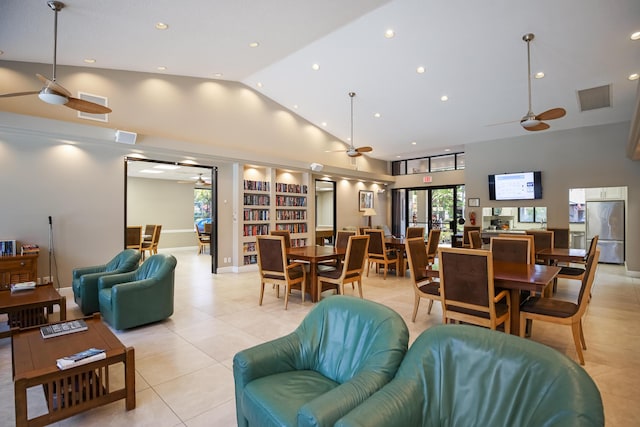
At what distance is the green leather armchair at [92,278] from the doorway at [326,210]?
5828 mm

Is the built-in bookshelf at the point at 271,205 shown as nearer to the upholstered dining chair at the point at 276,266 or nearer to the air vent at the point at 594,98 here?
the upholstered dining chair at the point at 276,266

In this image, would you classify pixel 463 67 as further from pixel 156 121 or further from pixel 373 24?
pixel 156 121

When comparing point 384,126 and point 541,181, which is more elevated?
point 384,126

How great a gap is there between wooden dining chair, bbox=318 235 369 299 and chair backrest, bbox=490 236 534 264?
1.78m

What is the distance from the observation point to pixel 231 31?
→ 455cm

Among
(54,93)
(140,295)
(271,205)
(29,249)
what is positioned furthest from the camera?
(271,205)

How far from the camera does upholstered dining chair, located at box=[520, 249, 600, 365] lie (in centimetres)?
288

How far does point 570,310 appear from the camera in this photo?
2996 mm

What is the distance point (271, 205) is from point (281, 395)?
6.60 m

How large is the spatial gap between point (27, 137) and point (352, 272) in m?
5.49

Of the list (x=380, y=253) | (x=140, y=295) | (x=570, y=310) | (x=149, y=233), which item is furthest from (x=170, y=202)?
(x=570, y=310)

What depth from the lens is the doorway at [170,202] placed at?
10.9 meters

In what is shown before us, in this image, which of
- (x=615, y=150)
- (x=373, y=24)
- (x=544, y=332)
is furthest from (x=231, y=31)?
(x=615, y=150)

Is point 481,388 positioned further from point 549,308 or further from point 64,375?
point 64,375
